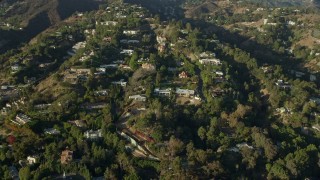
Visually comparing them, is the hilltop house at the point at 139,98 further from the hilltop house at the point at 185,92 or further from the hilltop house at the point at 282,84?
the hilltop house at the point at 282,84

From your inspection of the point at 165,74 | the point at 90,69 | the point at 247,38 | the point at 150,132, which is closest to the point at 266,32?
the point at 247,38

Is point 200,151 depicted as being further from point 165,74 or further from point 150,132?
point 165,74

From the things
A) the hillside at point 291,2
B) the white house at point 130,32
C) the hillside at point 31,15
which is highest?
the white house at point 130,32

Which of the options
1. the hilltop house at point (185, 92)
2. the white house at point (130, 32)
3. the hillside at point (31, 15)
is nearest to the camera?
the hilltop house at point (185, 92)

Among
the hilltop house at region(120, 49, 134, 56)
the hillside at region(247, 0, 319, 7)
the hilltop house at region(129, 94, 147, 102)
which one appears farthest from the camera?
the hillside at region(247, 0, 319, 7)

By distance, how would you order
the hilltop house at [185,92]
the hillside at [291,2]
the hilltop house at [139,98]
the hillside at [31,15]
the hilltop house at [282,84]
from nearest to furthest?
the hilltop house at [139,98]
the hilltop house at [185,92]
the hilltop house at [282,84]
the hillside at [31,15]
the hillside at [291,2]

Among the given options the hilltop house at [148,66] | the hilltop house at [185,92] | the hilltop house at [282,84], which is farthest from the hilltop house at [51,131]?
the hilltop house at [282,84]

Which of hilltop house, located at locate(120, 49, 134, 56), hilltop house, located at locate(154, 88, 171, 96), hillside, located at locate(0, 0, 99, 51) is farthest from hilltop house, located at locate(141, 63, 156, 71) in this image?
hillside, located at locate(0, 0, 99, 51)

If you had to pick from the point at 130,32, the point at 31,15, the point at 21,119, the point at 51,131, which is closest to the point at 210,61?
the point at 130,32

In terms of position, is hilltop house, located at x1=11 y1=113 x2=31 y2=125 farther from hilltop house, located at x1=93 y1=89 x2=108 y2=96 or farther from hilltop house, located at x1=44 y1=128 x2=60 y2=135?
hilltop house, located at x1=93 y1=89 x2=108 y2=96

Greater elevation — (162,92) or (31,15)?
(162,92)

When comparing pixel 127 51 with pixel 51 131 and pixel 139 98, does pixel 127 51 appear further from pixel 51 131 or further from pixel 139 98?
pixel 51 131

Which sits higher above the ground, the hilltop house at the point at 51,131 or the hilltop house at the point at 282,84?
the hilltop house at the point at 51,131
